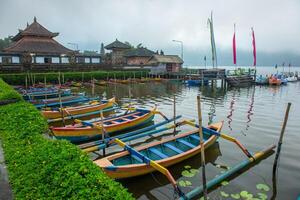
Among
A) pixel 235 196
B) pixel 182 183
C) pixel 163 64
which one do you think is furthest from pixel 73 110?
pixel 163 64

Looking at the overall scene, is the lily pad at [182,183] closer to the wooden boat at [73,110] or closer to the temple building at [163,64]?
the wooden boat at [73,110]

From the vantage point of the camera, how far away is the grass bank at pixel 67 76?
3809 cm

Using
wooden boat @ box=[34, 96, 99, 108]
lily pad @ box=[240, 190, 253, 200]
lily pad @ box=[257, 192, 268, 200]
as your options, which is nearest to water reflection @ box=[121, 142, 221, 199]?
lily pad @ box=[240, 190, 253, 200]

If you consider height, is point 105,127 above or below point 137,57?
below

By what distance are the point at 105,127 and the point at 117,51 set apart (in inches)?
2074

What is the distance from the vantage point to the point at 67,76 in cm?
4400

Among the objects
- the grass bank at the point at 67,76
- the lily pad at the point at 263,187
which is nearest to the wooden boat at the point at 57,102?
the grass bank at the point at 67,76

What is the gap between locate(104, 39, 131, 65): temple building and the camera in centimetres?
6254

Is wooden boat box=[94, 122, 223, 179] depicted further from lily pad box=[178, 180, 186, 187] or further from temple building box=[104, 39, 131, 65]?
temple building box=[104, 39, 131, 65]

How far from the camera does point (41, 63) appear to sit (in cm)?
4547

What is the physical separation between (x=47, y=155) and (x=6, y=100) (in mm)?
10126

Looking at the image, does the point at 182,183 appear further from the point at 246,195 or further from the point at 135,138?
the point at 135,138

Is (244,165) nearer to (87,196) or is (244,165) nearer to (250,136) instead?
(250,136)

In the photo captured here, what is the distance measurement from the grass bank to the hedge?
107 ft
